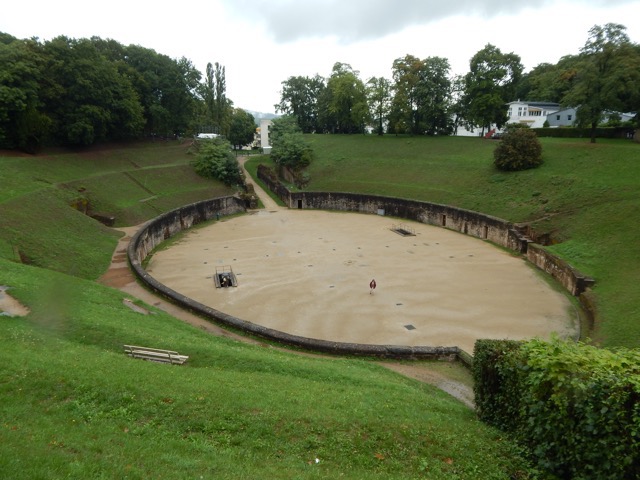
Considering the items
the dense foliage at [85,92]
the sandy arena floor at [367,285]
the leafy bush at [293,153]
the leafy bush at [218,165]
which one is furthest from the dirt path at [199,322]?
the leafy bush at [293,153]

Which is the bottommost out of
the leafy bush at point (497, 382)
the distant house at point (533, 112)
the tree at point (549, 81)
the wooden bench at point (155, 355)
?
the wooden bench at point (155, 355)

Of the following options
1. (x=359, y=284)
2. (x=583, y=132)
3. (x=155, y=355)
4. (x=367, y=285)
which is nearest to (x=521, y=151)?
(x=583, y=132)

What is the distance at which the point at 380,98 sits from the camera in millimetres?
56812

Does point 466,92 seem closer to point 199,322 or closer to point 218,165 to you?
point 218,165

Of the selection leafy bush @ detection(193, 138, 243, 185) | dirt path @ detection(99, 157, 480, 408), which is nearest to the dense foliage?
leafy bush @ detection(193, 138, 243, 185)

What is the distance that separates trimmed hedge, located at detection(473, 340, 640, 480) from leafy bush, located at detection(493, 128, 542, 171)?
33653mm

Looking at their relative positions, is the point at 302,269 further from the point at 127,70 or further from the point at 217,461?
the point at 127,70

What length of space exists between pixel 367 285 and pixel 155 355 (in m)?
13.1

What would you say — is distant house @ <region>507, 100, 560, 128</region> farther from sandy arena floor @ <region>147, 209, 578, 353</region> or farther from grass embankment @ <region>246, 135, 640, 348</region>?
sandy arena floor @ <region>147, 209, 578, 353</region>

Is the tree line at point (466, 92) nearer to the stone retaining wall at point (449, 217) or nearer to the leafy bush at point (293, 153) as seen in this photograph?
the leafy bush at point (293, 153)

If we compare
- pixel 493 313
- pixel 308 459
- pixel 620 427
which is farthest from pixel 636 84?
pixel 308 459

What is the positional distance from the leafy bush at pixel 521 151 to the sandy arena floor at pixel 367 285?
32.7ft

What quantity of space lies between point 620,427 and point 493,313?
541 inches

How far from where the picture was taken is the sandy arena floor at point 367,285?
56.4ft
